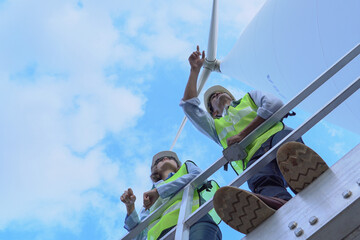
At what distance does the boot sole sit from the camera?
253 cm

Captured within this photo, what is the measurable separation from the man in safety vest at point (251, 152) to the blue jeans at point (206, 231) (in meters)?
0.51

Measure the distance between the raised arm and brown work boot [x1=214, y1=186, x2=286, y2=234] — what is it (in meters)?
2.55

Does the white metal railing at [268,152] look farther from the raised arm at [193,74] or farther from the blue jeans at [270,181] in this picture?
the raised arm at [193,74]

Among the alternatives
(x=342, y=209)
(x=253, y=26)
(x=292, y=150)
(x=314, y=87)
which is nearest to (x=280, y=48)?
(x=253, y=26)

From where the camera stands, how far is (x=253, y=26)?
31.8ft

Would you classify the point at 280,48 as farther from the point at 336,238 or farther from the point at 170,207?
the point at 336,238

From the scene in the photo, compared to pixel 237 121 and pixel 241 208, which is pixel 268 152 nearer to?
pixel 241 208

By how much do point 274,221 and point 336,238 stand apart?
0.41 metres

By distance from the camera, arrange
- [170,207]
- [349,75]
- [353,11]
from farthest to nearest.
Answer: [349,75] → [353,11] → [170,207]

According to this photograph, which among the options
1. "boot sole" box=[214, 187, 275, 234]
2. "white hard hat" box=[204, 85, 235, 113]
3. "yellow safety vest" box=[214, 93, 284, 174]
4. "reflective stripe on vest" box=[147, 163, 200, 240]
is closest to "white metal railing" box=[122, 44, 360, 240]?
"reflective stripe on vest" box=[147, 163, 200, 240]

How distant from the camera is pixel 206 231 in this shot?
3967 mm

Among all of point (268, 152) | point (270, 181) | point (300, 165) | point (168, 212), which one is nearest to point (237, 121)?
point (270, 181)

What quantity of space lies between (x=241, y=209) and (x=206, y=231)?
1.49 meters

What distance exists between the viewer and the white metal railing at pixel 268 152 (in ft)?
10.2
